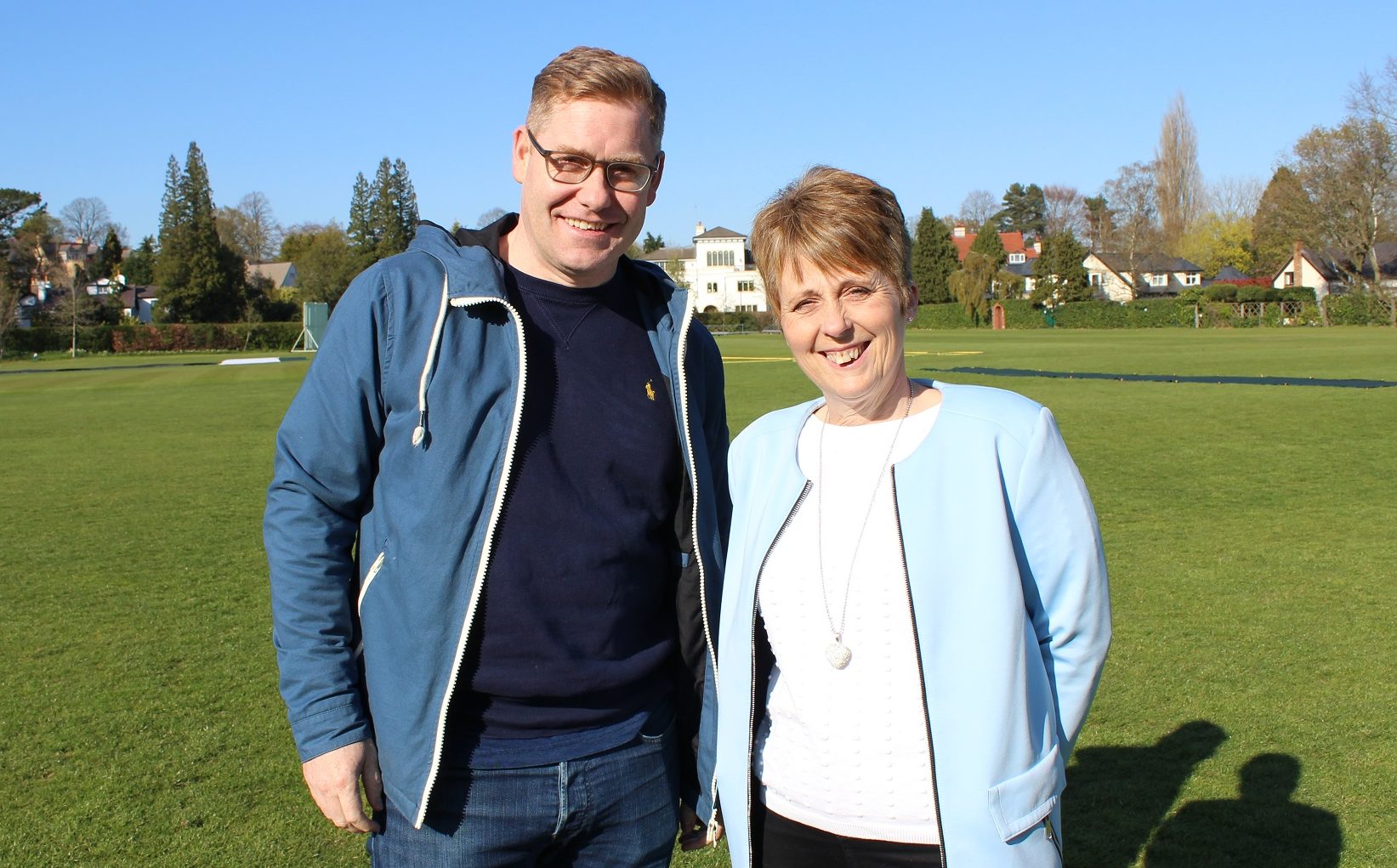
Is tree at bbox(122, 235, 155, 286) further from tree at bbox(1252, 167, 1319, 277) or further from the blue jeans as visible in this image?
the blue jeans

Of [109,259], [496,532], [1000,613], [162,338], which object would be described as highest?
[109,259]

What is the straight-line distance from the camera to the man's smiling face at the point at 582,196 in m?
2.26

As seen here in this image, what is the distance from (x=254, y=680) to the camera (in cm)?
595

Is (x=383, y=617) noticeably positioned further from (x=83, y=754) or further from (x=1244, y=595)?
(x=1244, y=595)

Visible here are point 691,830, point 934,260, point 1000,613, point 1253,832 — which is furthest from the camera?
point 934,260

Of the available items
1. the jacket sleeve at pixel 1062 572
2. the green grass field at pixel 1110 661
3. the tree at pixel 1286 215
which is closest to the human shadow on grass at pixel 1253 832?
the green grass field at pixel 1110 661

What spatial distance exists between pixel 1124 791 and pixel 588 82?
11.9 ft

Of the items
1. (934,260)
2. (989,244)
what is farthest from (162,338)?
(989,244)

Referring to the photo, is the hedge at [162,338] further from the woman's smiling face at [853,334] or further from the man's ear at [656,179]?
the woman's smiling face at [853,334]

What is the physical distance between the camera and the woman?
1.95m

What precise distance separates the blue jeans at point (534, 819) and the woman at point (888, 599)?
0.21m

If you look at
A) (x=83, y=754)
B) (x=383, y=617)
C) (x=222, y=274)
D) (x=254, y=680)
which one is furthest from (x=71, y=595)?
(x=222, y=274)

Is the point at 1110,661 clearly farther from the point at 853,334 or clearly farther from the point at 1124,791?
the point at 853,334

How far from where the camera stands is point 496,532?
216cm
